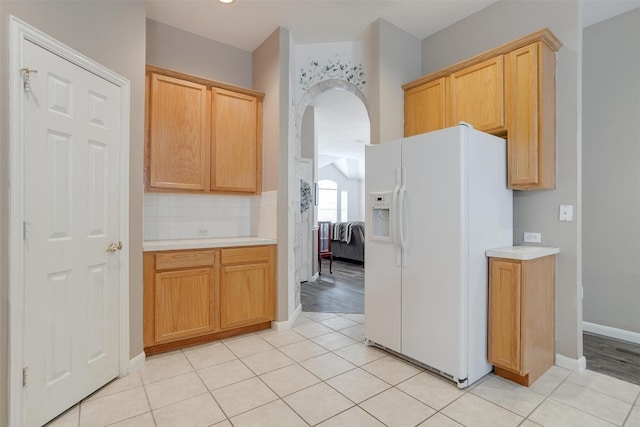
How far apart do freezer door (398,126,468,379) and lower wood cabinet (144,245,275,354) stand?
1406 millimetres

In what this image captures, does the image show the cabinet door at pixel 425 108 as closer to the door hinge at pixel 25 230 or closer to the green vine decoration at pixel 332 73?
the green vine decoration at pixel 332 73

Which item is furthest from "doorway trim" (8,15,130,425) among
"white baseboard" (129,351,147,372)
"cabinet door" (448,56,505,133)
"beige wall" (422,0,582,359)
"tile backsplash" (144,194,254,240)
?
"beige wall" (422,0,582,359)

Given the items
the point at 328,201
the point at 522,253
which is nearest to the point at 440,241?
the point at 522,253

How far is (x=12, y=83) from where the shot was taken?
5.30ft

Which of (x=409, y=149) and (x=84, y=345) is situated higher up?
(x=409, y=149)

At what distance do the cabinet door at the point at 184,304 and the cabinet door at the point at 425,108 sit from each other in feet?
7.83

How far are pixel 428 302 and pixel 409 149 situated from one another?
3.78ft

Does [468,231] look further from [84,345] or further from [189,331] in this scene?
[84,345]

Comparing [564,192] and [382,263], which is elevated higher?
[564,192]

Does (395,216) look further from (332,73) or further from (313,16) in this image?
(313,16)

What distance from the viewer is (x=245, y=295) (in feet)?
10.0

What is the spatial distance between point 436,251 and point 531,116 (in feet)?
3.99

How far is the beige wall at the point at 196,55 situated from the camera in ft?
9.97

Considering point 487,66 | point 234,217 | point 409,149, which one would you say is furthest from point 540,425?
point 234,217
